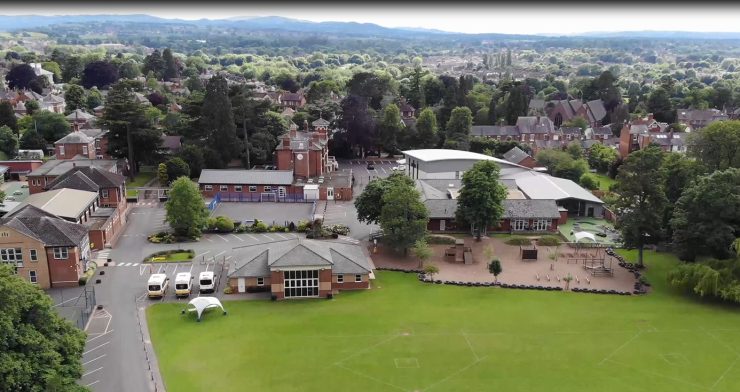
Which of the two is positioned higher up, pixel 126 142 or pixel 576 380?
pixel 126 142

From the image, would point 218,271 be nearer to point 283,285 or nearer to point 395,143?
point 283,285

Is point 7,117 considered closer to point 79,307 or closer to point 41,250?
point 41,250

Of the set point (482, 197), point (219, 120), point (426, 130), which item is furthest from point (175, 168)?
point (426, 130)

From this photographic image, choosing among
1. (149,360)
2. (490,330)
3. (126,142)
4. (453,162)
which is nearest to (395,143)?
(453,162)

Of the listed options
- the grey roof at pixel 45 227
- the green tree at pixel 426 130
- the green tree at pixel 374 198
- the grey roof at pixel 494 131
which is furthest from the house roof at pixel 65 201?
the grey roof at pixel 494 131

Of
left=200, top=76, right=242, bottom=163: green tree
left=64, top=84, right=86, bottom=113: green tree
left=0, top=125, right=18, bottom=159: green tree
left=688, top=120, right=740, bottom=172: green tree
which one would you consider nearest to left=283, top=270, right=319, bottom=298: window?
left=688, top=120, right=740, bottom=172: green tree
